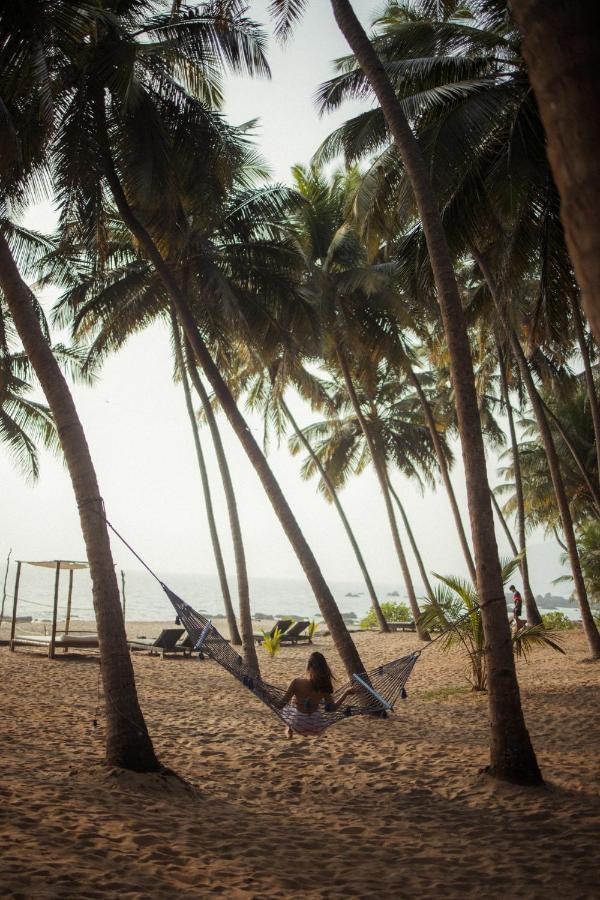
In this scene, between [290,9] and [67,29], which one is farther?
[290,9]

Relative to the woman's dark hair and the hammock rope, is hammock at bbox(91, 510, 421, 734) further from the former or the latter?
the woman's dark hair

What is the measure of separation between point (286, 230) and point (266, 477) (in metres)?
5.18

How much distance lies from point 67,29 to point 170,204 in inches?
95.2

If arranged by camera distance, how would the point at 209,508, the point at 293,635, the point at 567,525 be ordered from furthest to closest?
the point at 293,635
the point at 209,508
the point at 567,525

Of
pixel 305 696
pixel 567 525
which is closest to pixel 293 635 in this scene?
pixel 567 525

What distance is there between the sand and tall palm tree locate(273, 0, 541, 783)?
0.26 m

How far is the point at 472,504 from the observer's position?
4754 mm

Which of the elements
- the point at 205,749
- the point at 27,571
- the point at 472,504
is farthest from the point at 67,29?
the point at 27,571

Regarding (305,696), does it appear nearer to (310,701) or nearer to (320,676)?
(310,701)

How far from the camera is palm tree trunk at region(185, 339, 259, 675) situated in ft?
30.8

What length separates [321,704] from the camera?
567 centimetres

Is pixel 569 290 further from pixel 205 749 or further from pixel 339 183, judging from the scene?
pixel 339 183

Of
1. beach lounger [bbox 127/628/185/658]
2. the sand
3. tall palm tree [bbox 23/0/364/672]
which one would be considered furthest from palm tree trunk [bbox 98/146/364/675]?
beach lounger [bbox 127/628/185/658]

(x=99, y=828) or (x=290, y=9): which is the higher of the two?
(x=290, y=9)
